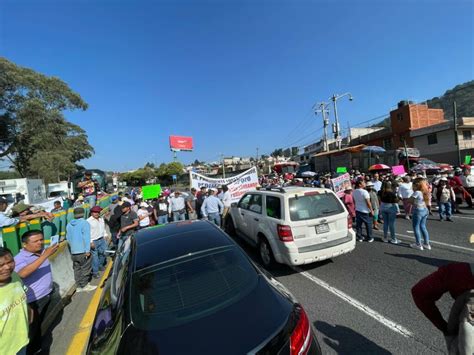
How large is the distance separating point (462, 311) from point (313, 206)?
11.4ft

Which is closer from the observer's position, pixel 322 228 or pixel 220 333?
pixel 220 333

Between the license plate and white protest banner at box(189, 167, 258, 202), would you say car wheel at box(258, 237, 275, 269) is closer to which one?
the license plate

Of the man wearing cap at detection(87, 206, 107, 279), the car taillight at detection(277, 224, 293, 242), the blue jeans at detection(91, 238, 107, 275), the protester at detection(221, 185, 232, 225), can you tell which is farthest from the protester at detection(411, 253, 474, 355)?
the protester at detection(221, 185, 232, 225)

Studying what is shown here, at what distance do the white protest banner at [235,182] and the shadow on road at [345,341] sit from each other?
7.71m

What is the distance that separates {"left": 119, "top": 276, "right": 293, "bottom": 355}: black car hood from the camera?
1.67 meters

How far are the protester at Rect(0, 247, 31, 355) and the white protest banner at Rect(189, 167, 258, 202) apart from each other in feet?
28.2

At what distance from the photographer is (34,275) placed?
131 inches

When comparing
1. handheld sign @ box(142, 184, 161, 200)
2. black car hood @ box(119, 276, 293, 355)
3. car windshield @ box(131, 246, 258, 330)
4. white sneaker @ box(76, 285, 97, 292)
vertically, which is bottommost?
white sneaker @ box(76, 285, 97, 292)

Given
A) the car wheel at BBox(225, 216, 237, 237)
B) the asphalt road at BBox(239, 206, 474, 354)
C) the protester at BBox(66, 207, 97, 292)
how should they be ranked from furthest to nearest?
the car wheel at BBox(225, 216, 237, 237)
the protester at BBox(66, 207, 97, 292)
the asphalt road at BBox(239, 206, 474, 354)

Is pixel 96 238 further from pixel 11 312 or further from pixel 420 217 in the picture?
pixel 420 217

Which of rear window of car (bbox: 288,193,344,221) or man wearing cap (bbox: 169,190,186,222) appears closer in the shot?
rear window of car (bbox: 288,193,344,221)

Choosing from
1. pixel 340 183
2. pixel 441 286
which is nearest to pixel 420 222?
pixel 441 286

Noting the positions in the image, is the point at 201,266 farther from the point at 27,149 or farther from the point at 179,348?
the point at 27,149

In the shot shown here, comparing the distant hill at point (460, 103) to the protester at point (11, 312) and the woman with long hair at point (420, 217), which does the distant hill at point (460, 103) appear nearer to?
the woman with long hair at point (420, 217)
